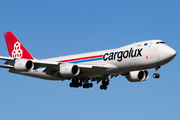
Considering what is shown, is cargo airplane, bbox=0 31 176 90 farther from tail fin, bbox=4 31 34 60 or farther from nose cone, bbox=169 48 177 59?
tail fin, bbox=4 31 34 60

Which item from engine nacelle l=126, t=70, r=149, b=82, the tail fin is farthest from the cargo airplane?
the tail fin

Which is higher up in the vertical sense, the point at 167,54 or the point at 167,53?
the point at 167,53

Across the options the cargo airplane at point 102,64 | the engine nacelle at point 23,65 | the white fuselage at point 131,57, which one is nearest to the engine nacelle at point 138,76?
the cargo airplane at point 102,64

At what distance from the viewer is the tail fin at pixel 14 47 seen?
53.3 meters

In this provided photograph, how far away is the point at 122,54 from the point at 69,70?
714 cm

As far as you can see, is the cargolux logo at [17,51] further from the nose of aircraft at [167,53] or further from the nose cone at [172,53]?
the nose cone at [172,53]

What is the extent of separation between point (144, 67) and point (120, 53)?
356 centimetres

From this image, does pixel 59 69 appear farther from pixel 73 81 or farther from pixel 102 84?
pixel 102 84

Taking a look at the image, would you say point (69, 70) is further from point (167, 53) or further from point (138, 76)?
point (167, 53)

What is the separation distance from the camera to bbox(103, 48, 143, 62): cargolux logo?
137 feet

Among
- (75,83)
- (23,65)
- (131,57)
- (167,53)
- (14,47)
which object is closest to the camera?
(167,53)

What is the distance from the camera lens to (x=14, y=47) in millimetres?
54469

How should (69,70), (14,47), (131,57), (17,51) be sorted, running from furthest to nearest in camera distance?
(14,47)
(17,51)
(69,70)
(131,57)

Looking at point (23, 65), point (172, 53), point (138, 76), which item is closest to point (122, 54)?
point (172, 53)
